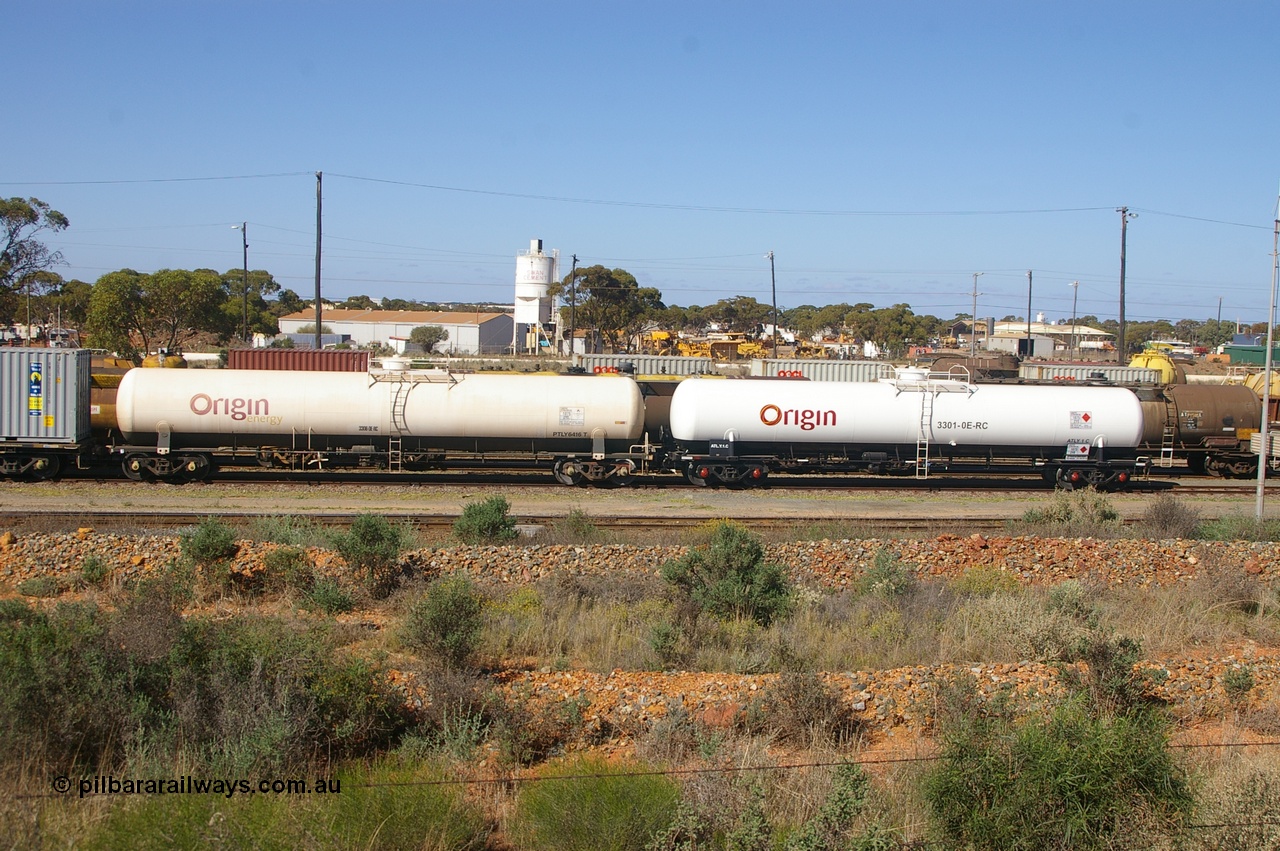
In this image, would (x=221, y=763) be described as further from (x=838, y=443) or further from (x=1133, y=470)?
(x=1133, y=470)

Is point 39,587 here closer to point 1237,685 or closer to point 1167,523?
point 1237,685

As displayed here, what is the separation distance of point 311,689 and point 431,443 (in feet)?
51.9

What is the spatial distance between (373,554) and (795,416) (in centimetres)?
1283

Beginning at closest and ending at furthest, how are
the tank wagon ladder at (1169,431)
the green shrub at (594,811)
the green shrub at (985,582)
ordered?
the green shrub at (594,811), the green shrub at (985,582), the tank wagon ladder at (1169,431)

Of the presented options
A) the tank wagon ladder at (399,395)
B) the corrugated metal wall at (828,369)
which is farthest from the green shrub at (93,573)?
the corrugated metal wall at (828,369)

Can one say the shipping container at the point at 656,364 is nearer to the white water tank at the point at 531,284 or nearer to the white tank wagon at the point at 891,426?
the white tank wagon at the point at 891,426

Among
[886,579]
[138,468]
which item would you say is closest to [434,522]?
[886,579]

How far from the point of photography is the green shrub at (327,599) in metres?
12.1

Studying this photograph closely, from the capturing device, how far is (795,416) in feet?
76.7

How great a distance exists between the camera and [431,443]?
75.9 feet

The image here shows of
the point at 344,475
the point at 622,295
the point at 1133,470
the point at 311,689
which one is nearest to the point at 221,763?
the point at 311,689

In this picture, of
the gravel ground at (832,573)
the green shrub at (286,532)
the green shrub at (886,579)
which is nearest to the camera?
the gravel ground at (832,573)

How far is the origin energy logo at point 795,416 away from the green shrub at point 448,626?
14.5 metres

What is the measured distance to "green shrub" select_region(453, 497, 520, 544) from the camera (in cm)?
1633
